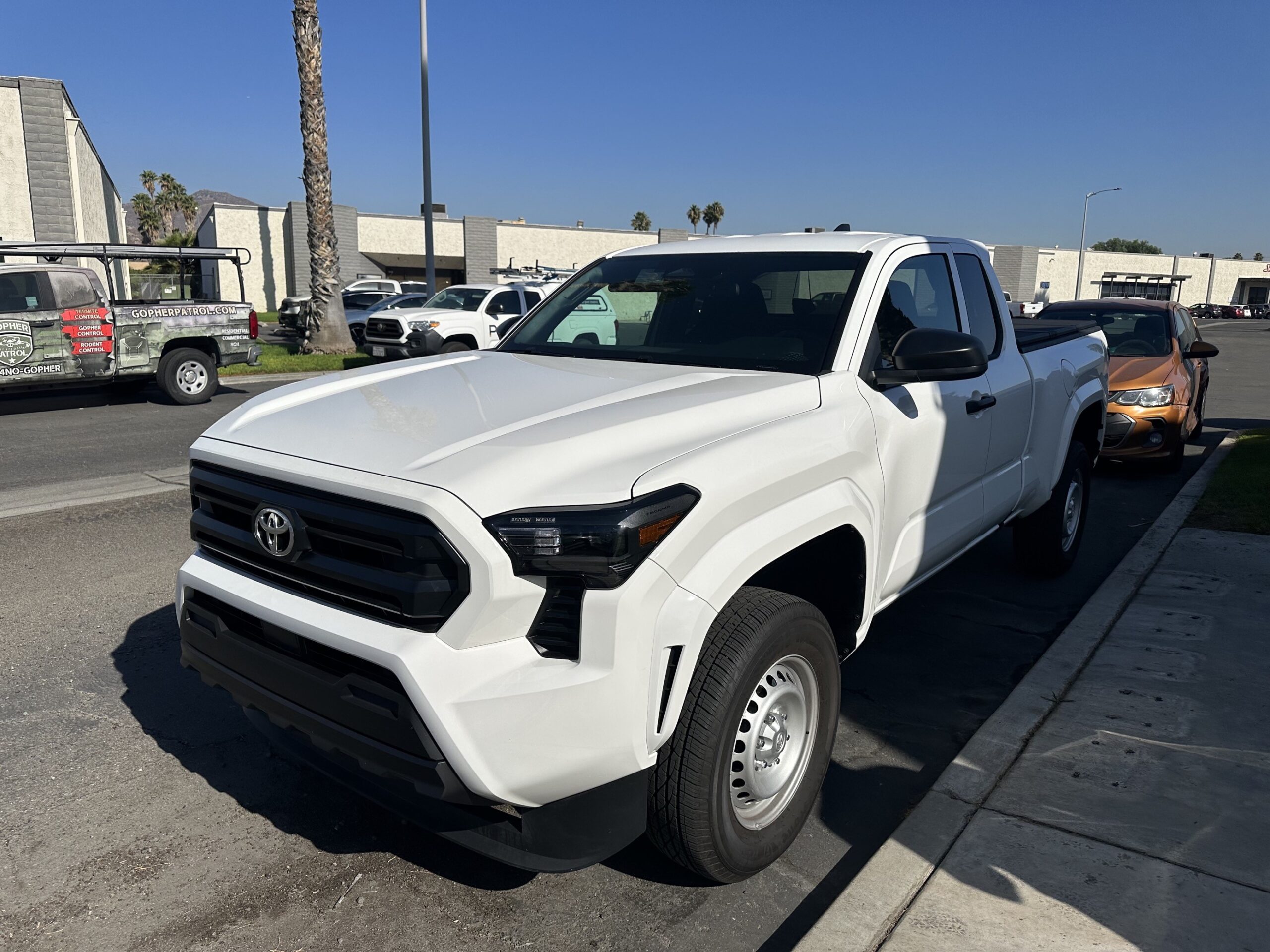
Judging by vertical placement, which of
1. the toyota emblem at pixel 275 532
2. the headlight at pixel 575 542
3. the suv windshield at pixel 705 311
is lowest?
the toyota emblem at pixel 275 532

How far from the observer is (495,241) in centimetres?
4906

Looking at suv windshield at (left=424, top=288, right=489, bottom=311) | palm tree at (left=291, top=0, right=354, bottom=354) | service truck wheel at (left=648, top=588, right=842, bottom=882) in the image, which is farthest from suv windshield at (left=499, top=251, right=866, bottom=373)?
palm tree at (left=291, top=0, right=354, bottom=354)

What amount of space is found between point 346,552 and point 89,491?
6456mm

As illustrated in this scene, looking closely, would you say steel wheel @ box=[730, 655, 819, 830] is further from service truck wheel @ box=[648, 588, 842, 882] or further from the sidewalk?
the sidewalk

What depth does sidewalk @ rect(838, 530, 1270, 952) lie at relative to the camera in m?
2.67

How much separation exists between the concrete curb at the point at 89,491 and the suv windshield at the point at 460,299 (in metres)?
10.4

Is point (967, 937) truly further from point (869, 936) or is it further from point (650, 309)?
point (650, 309)

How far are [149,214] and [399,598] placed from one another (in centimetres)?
8401

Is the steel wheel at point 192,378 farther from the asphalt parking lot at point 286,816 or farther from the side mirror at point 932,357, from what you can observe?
the side mirror at point 932,357

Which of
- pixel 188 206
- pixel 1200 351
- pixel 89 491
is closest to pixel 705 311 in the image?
pixel 89 491

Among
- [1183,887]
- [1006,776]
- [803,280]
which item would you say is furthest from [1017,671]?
[803,280]

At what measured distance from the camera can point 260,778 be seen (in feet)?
11.6

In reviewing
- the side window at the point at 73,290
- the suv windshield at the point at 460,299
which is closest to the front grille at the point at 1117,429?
the side window at the point at 73,290

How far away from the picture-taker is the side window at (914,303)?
3748 millimetres
